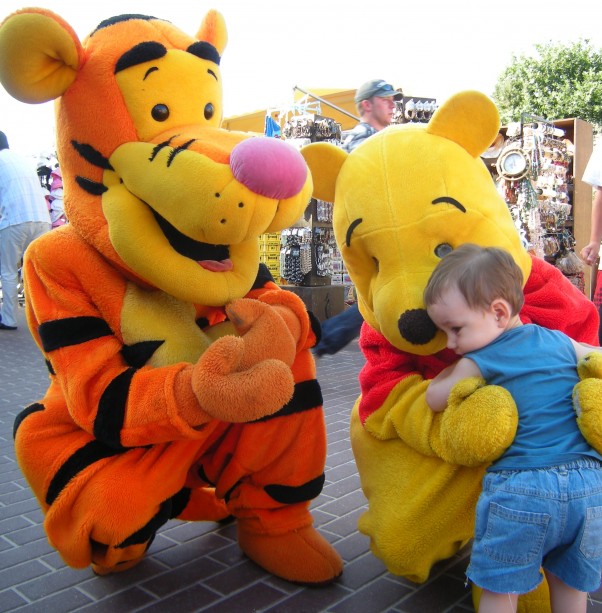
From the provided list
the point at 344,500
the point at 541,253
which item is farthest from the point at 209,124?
the point at 541,253

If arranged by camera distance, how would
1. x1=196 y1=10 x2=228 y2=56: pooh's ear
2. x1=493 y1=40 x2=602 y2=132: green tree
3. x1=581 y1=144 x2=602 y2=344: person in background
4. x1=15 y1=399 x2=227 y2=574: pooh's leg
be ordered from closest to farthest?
x1=15 y1=399 x2=227 y2=574: pooh's leg, x1=196 y1=10 x2=228 y2=56: pooh's ear, x1=581 y1=144 x2=602 y2=344: person in background, x1=493 y1=40 x2=602 y2=132: green tree

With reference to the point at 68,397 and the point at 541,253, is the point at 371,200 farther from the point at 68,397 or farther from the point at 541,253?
the point at 541,253

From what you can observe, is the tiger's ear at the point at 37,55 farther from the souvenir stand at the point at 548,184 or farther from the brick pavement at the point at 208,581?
the souvenir stand at the point at 548,184

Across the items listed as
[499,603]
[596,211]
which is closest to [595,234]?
[596,211]

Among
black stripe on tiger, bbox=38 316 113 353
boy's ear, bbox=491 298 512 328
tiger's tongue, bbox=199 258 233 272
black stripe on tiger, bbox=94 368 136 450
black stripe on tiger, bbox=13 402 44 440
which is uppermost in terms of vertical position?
tiger's tongue, bbox=199 258 233 272

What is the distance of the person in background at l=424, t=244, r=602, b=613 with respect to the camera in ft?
5.69

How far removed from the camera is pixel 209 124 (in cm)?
225

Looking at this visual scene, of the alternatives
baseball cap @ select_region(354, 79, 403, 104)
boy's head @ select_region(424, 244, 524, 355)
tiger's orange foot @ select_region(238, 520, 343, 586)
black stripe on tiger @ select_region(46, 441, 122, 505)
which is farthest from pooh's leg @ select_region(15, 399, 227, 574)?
baseball cap @ select_region(354, 79, 403, 104)

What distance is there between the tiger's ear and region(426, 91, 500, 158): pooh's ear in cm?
116

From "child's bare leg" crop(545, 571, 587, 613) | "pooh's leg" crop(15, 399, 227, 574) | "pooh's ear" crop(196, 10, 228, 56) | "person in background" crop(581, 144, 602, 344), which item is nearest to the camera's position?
"child's bare leg" crop(545, 571, 587, 613)

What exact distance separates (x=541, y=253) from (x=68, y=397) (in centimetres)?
657

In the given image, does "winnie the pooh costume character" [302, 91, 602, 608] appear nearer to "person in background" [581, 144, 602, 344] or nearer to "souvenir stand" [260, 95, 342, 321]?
"person in background" [581, 144, 602, 344]

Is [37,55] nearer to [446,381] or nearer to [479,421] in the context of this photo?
[446,381]

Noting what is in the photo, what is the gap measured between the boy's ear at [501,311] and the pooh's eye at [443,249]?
32 cm
